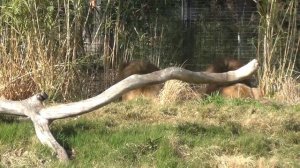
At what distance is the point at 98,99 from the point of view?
25.9 feet

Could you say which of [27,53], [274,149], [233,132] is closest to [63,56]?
[27,53]

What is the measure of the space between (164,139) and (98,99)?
0.92 metres

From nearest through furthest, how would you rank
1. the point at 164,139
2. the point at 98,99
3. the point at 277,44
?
the point at 98,99, the point at 164,139, the point at 277,44

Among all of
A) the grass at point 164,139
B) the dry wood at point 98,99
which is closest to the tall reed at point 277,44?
the grass at point 164,139

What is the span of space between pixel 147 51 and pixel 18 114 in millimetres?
5444

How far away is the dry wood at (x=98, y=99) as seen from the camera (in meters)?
7.86

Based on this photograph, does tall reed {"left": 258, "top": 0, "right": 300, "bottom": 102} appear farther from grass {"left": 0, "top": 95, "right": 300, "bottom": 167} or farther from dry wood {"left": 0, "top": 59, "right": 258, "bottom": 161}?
dry wood {"left": 0, "top": 59, "right": 258, "bottom": 161}

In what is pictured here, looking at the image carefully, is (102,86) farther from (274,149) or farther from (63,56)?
A: (274,149)

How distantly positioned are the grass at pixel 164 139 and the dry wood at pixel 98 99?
157 millimetres

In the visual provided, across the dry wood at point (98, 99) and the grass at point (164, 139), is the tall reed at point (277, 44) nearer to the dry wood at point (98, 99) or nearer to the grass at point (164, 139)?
the grass at point (164, 139)

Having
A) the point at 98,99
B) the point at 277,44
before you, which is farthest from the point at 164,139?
the point at 277,44

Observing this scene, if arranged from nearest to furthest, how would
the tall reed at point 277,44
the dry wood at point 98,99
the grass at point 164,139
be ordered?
the grass at point 164,139 < the dry wood at point 98,99 < the tall reed at point 277,44

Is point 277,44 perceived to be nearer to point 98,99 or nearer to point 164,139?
point 164,139

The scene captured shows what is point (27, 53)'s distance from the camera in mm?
10945
